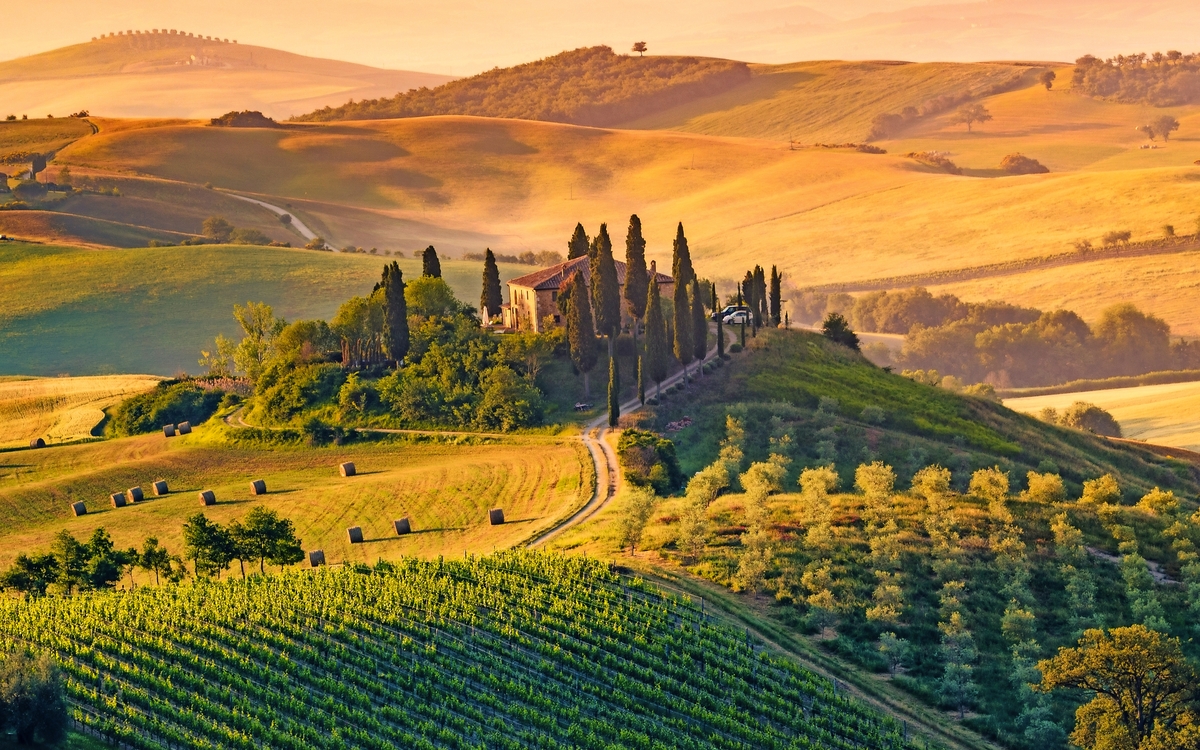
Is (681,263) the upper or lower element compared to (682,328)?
upper

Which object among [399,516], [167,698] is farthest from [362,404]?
[167,698]

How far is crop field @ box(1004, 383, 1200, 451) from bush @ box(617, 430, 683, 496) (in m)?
58.3

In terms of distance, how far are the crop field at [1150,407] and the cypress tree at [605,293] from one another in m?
52.3

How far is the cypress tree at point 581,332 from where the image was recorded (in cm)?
9344

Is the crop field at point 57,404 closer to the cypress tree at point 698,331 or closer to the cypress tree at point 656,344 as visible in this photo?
the cypress tree at point 656,344

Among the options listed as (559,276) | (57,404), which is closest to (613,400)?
(559,276)

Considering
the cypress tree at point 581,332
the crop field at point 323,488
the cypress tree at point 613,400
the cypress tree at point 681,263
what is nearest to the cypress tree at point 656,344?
the cypress tree at point 581,332

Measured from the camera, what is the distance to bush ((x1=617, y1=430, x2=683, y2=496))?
74812mm

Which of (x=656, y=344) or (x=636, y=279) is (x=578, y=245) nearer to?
(x=636, y=279)

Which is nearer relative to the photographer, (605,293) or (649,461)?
(649,461)

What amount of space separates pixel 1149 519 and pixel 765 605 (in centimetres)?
2784

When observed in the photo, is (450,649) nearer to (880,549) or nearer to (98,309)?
(880,549)

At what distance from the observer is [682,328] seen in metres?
96.1

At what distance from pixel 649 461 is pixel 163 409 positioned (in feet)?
138
